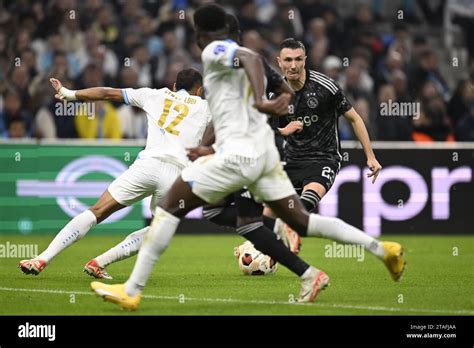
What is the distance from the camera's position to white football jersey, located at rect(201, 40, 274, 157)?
7.65 meters

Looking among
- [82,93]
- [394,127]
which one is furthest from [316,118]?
[394,127]

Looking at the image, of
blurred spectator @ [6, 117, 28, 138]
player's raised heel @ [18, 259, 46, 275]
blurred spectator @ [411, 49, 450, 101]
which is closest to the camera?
player's raised heel @ [18, 259, 46, 275]

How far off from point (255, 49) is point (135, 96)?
30.1ft

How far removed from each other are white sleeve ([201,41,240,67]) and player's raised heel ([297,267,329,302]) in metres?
1.87

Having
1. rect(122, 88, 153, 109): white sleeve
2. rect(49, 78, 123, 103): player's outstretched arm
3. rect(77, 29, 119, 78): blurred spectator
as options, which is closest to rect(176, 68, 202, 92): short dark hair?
rect(122, 88, 153, 109): white sleeve

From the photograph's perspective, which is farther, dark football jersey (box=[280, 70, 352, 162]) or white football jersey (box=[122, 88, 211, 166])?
dark football jersey (box=[280, 70, 352, 162])

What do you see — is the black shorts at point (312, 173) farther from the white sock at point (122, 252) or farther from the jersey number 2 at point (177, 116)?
the white sock at point (122, 252)

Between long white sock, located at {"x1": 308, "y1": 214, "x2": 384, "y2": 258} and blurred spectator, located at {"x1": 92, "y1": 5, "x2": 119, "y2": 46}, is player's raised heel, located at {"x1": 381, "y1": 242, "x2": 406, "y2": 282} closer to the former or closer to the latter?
long white sock, located at {"x1": 308, "y1": 214, "x2": 384, "y2": 258}

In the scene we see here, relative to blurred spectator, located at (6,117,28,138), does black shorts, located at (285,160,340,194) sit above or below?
below

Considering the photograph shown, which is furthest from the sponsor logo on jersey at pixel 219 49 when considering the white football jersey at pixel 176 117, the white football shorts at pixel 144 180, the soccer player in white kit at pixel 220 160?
the white football shorts at pixel 144 180

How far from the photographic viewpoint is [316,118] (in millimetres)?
10648

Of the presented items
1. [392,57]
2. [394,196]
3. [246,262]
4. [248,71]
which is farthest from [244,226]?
[392,57]

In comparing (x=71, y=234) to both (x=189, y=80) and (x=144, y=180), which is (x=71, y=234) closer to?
(x=144, y=180)

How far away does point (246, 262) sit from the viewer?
10.8m
